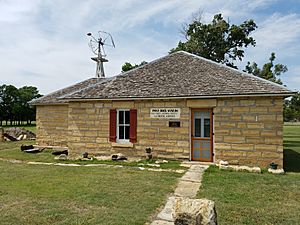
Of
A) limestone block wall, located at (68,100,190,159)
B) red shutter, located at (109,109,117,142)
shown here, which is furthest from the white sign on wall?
red shutter, located at (109,109,117,142)

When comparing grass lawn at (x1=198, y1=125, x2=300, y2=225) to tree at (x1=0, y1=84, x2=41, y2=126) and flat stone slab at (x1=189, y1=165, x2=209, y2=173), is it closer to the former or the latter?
flat stone slab at (x1=189, y1=165, x2=209, y2=173)

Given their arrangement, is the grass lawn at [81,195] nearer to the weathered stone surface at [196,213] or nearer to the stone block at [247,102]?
the weathered stone surface at [196,213]

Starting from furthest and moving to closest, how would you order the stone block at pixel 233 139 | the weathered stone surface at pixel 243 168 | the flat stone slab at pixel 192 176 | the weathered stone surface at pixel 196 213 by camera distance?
the stone block at pixel 233 139 → the weathered stone surface at pixel 243 168 → the flat stone slab at pixel 192 176 → the weathered stone surface at pixel 196 213

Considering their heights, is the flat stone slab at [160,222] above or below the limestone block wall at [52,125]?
below

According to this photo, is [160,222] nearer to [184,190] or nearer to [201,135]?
[184,190]

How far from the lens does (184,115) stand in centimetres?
1138

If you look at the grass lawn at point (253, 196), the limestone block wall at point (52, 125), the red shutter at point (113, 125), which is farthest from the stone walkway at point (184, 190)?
the limestone block wall at point (52, 125)

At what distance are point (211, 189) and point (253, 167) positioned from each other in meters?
3.73

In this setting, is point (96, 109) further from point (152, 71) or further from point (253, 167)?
point (253, 167)

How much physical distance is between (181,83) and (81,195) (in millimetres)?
7294

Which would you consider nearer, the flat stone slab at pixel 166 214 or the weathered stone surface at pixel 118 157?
the flat stone slab at pixel 166 214

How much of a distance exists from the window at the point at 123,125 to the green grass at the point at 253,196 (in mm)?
4586

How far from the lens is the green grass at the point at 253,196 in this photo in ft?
16.7

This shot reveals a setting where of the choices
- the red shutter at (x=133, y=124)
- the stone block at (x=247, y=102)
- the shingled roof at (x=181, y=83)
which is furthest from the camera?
the red shutter at (x=133, y=124)
